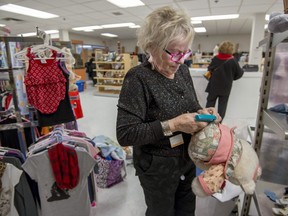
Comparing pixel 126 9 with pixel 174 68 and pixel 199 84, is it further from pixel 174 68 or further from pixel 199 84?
pixel 174 68

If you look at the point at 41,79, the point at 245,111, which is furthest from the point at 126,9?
the point at 41,79

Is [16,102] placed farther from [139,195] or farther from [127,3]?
[127,3]

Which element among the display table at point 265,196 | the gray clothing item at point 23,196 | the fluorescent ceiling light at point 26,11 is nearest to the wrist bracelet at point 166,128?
the display table at point 265,196

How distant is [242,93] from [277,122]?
3.13m

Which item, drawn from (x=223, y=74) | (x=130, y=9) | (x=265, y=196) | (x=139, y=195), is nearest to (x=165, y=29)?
(x=265, y=196)

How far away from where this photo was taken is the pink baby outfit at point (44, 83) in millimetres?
1546

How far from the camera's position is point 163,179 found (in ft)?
2.93

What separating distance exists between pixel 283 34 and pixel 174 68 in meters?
0.50

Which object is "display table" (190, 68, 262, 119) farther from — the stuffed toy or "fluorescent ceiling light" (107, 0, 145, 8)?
the stuffed toy

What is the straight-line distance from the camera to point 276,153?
1275 mm

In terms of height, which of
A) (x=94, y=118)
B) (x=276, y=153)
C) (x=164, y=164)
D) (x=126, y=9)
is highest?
(x=126, y=9)

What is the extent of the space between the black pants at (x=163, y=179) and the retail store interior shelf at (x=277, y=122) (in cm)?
40

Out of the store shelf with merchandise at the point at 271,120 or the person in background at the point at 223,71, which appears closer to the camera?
the store shelf with merchandise at the point at 271,120

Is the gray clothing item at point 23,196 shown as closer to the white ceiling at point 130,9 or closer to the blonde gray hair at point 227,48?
the blonde gray hair at point 227,48
